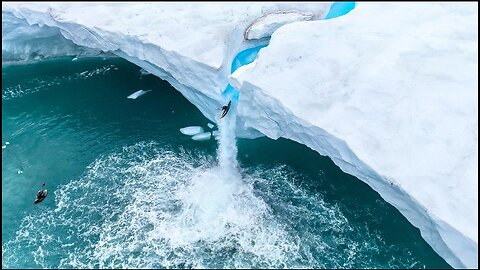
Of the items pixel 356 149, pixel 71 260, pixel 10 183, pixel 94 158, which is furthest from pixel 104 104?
pixel 356 149

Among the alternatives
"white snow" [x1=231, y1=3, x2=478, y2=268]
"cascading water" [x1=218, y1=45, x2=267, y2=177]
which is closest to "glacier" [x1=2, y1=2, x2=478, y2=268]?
"white snow" [x1=231, y1=3, x2=478, y2=268]

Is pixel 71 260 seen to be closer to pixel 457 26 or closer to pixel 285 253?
pixel 285 253

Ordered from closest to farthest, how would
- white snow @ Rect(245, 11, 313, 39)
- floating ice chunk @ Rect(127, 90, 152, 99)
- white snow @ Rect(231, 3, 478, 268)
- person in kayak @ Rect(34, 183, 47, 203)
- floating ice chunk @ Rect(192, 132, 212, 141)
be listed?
1. white snow @ Rect(231, 3, 478, 268)
2. person in kayak @ Rect(34, 183, 47, 203)
3. white snow @ Rect(245, 11, 313, 39)
4. floating ice chunk @ Rect(192, 132, 212, 141)
5. floating ice chunk @ Rect(127, 90, 152, 99)

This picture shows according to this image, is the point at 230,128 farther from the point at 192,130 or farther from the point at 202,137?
the point at 192,130

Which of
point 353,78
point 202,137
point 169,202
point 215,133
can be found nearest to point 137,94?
point 202,137

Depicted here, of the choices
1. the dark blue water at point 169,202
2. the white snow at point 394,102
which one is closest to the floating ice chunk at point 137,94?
the dark blue water at point 169,202

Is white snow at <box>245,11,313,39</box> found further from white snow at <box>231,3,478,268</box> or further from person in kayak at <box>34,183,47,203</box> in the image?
person in kayak at <box>34,183,47,203</box>

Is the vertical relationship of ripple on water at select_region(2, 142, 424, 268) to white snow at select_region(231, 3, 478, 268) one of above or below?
below
